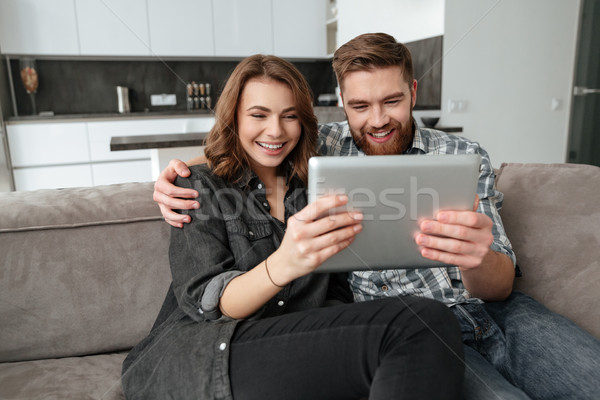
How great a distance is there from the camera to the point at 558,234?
3.92ft

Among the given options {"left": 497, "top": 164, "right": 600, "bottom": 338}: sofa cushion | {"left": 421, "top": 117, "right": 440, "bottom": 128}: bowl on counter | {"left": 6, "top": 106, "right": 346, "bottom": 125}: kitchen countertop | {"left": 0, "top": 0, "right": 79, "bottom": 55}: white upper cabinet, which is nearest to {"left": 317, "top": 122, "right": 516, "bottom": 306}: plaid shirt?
{"left": 497, "top": 164, "right": 600, "bottom": 338}: sofa cushion

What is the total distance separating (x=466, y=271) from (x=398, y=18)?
287 cm

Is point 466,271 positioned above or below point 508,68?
below

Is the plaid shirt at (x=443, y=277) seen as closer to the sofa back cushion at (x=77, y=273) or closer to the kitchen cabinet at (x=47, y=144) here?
the sofa back cushion at (x=77, y=273)

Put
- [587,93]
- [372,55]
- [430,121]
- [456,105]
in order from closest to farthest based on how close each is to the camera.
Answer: [372,55] → [430,121] → [456,105] → [587,93]

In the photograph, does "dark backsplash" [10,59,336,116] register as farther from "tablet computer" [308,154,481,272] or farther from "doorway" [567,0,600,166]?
"tablet computer" [308,154,481,272]

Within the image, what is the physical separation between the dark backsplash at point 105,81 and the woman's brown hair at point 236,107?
3145 millimetres

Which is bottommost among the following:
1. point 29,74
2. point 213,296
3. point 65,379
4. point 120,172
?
point 65,379

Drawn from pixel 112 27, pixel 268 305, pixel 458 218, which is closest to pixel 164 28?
pixel 112 27

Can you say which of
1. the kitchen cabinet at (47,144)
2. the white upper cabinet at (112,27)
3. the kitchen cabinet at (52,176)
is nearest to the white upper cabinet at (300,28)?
the white upper cabinet at (112,27)

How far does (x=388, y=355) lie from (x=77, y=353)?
850mm

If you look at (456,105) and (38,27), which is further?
(38,27)

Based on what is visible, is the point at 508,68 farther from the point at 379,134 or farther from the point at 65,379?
the point at 65,379

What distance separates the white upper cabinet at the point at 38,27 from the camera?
358cm
